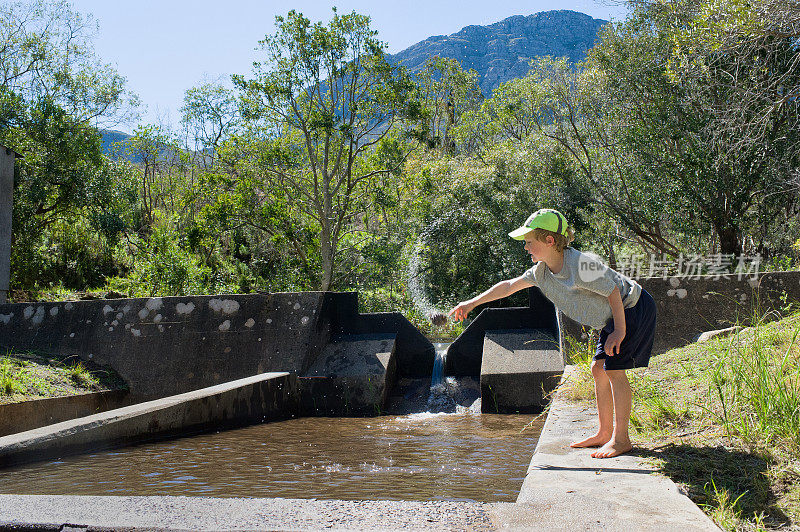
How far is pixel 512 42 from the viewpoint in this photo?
153375mm

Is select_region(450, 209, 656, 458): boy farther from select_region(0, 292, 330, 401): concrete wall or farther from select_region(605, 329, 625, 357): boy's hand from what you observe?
select_region(0, 292, 330, 401): concrete wall

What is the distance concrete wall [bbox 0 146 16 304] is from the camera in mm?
9266

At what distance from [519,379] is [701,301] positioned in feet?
7.38

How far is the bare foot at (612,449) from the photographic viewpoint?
304 centimetres

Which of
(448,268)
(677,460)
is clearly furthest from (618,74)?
(677,460)

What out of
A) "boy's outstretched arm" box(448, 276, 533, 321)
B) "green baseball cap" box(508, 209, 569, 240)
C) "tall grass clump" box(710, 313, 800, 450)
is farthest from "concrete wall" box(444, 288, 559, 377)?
"green baseball cap" box(508, 209, 569, 240)

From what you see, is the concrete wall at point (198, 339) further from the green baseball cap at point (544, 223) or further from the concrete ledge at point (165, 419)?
the green baseball cap at point (544, 223)

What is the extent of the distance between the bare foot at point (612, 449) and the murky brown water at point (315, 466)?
1.62 feet

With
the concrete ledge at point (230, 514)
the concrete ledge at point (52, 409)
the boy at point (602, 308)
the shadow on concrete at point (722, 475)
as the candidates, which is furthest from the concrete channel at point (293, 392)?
the concrete ledge at point (52, 409)

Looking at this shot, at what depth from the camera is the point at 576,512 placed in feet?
7.07

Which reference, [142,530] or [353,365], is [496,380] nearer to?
[353,365]

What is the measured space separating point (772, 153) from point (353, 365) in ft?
35.2

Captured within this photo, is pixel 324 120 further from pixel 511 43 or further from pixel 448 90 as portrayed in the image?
pixel 511 43

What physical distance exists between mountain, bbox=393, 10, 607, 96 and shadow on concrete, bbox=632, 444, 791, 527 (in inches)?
5706
